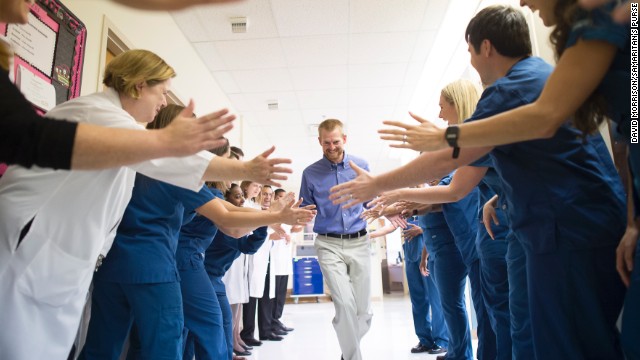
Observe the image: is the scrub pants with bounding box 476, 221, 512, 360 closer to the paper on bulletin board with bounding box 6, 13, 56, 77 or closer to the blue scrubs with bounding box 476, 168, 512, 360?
the blue scrubs with bounding box 476, 168, 512, 360

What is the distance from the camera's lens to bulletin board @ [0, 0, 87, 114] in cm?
188

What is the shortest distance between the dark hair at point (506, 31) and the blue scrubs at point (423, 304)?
218 centimetres

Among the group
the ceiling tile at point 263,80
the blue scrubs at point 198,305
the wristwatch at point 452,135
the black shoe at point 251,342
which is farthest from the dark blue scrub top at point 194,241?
the ceiling tile at point 263,80

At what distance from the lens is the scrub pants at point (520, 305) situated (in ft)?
4.40

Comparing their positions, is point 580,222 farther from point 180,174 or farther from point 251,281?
point 251,281

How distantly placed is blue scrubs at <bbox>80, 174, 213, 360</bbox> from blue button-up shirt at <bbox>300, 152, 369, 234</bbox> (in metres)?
1.51

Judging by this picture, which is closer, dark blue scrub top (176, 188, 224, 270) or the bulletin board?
the bulletin board

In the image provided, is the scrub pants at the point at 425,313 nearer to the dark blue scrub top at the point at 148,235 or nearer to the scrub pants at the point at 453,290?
the scrub pants at the point at 453,290

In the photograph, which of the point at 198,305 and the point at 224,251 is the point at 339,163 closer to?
the point at 224,251

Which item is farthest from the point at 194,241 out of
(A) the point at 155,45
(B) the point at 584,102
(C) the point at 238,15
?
(C) the point at 238,15

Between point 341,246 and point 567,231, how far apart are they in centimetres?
194

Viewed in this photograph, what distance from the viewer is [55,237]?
3.81 ft

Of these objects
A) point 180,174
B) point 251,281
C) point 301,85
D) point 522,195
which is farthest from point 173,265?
point 301,85

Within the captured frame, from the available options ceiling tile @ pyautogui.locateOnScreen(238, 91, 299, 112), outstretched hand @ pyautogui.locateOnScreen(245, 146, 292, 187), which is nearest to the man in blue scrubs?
outstretched hand @ pyautogui.locateOnScreen(245, 146, 292, 187)
